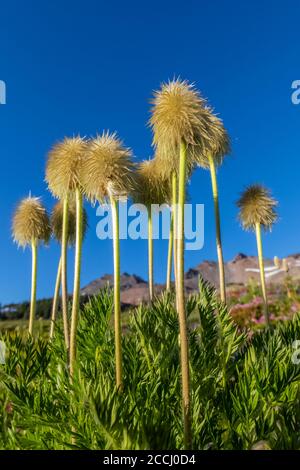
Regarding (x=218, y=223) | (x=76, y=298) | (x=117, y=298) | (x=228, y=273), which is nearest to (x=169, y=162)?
(x=218, y=223)

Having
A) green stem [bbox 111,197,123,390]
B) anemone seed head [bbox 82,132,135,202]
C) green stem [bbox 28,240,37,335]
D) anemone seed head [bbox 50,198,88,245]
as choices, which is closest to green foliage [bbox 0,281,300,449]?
green stem [bbox 111,197,123,390]

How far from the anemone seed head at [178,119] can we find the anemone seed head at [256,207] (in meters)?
7.17

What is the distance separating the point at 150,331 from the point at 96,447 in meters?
1.97

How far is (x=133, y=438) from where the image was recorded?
3.92m

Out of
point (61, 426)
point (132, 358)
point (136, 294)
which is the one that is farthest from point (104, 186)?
point (136, 294)

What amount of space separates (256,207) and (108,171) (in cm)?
707

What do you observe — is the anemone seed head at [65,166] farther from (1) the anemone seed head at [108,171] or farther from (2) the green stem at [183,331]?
(2) the green stem at [183,331]

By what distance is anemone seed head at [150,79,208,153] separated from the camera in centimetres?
561

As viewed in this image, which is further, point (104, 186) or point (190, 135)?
point (104, 186)

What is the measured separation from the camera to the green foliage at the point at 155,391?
418 cm

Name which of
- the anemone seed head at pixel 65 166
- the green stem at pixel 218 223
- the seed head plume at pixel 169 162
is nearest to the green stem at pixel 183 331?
the seed head plume at pixel 169 162

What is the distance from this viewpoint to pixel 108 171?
6.45 metres

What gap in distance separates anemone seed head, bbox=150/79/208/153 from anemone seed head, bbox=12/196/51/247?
633cm
